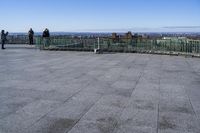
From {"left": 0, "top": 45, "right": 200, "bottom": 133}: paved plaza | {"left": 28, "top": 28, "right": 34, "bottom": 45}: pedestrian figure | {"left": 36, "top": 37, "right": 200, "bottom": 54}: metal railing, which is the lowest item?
{"left": 0, "top": 45, "right": 200, "bottom": 133}: paved plaza

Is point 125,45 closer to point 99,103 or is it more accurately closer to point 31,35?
point 31,35

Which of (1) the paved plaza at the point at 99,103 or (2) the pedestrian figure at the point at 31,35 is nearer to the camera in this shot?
(1) the paved plaza at the point at 99,103

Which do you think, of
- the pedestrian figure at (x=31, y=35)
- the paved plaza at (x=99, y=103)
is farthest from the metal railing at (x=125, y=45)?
the paved plaza at (x=99, y=103)

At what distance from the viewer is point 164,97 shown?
22.0ft

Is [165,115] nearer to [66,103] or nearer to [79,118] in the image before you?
[79,118]

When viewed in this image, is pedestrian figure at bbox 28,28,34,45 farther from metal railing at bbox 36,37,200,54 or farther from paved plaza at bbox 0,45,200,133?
paved plaza at bbox 0,45,200,133

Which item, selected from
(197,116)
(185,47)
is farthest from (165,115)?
Result: (185,47)

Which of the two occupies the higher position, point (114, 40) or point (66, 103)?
point (114, 40)

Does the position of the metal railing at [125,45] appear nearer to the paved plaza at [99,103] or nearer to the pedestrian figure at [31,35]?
the pedestrian figure at [31,35]

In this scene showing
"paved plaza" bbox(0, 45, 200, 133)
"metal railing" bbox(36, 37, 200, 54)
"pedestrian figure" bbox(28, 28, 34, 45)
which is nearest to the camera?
"paved plaza" bbox(0, 45, 200, 133)

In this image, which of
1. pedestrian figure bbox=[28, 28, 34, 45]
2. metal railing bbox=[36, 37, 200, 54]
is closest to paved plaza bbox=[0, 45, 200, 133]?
metal railing bbox=[36, 37, 200, 54]

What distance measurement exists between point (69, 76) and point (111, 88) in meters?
2.38

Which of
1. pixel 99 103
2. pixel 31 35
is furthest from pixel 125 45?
pixel 99 103

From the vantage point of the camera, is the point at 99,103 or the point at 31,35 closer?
the point at 99,103
